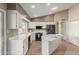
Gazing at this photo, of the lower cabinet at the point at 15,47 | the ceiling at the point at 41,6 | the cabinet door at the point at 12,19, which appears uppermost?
the ceiling at the point at 41,6

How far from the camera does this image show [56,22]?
10.8 metres

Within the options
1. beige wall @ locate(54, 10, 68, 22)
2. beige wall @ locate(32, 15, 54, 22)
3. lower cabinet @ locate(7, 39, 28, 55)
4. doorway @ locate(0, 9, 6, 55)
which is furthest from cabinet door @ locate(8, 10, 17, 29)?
beige wall @ locate(32, 15, 54, 22)

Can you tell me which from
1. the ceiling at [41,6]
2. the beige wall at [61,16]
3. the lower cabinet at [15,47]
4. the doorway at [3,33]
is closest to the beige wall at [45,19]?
the beige wall at [61,16]

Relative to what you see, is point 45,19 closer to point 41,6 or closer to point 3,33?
point 41,6

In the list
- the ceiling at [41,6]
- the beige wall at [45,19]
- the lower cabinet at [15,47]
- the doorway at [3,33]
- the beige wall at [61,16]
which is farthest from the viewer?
the beige wall at [45,19]

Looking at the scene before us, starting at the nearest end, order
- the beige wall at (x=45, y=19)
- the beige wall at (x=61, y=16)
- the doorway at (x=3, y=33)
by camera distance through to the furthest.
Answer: the doorway at (x=3, y=33)
the beige wall at (x=61, y=16)
the beige wall at (x=45, y=19)

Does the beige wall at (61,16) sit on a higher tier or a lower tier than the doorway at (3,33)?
higher

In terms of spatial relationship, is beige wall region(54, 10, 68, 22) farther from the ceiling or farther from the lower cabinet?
the lower cabinet

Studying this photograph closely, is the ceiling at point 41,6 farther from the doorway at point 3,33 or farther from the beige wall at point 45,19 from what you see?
the beige wall at point 45,19

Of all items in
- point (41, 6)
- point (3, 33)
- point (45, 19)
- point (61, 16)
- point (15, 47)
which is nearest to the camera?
point (3, 33)

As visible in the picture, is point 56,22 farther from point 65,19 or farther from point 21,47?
point 21,47

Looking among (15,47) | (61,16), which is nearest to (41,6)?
(15,47)

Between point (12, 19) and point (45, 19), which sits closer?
point (12, 19)
